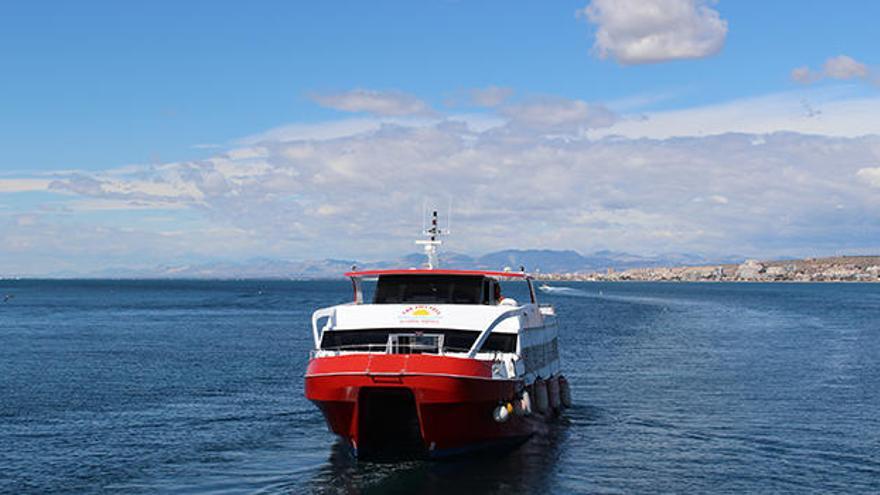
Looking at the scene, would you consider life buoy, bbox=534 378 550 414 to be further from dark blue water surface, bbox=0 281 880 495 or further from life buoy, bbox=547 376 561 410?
dark blue water surface, bbox=0 281 880 495

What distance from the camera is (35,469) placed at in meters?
29.8

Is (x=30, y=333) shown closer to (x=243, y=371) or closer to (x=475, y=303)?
(x=243, y=371)

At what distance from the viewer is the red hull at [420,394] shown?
1142 inches

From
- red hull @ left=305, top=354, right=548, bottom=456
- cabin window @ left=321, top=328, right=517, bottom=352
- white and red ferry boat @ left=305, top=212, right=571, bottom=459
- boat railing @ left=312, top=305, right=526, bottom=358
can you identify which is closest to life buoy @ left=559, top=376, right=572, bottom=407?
white and red ferry boat @ left=305, top=212, right=571, bottom=459

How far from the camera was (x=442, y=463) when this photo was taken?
99.1ft

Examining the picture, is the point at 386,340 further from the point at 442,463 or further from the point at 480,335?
the point at 442,463

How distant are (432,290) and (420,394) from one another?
284 inches

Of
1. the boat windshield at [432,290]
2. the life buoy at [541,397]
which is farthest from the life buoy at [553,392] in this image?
the boat windshield at [432,290]

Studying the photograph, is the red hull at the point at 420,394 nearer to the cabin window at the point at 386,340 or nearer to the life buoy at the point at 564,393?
the cabin window at the point at 386,340

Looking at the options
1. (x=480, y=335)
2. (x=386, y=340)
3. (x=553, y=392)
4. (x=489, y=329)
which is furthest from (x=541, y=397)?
(x=386, y=340)

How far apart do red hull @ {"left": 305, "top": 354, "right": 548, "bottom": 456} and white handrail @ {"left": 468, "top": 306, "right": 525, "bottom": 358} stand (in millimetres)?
1043

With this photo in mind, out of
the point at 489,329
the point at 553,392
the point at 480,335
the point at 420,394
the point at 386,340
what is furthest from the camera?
the point at 553,392

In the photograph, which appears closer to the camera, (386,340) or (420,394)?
(420,394)

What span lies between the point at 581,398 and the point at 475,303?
46.1 feet
